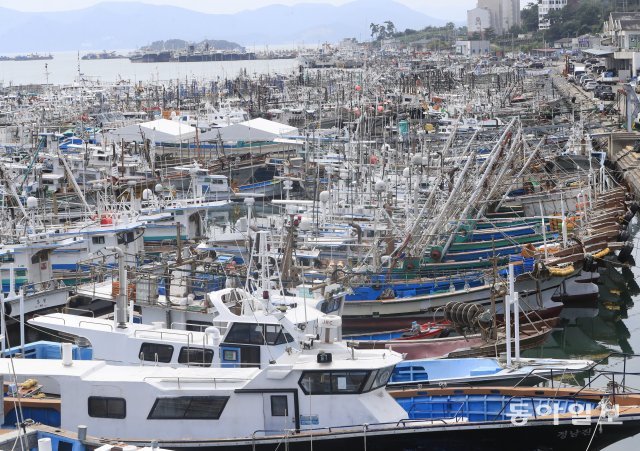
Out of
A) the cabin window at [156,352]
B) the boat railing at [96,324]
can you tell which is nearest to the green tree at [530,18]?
the boat railing at [96,324]

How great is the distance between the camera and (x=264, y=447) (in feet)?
52.3

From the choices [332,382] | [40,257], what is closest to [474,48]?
[40,257]

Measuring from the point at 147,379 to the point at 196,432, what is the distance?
1.06 metres

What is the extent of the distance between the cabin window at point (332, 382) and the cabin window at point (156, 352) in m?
2.51

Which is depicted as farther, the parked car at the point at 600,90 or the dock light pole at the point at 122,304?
the parked car at the point at 600,90

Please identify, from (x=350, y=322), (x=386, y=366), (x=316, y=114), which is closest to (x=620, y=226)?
(x=350, y=322)

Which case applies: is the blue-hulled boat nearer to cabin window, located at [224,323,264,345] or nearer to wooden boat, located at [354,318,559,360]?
wooden boat, located at [354,318,559,360]

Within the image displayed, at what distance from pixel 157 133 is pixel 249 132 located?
14.6 ft

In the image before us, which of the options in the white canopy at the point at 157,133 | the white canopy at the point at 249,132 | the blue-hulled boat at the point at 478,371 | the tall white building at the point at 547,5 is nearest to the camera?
the blue-hulled boat at the point at 478,371

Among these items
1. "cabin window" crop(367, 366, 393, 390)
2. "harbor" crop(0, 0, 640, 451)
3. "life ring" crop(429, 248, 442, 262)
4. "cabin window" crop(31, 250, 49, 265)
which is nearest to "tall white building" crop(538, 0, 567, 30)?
"harbor" crop(0, 0, 640, 451)

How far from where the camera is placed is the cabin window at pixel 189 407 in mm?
16031

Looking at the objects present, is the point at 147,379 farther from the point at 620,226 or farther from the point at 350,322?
the point at 620,226

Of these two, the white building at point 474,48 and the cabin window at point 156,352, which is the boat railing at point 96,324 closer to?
the cabin window at point 156,352

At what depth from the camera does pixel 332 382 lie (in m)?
16.0
